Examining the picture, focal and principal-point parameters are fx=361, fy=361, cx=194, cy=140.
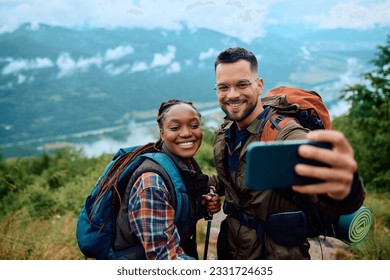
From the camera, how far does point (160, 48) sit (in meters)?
70.9

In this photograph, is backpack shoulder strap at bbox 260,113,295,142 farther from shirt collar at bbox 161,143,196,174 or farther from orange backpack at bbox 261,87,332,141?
shirt collar at bbox 161,143,196,174

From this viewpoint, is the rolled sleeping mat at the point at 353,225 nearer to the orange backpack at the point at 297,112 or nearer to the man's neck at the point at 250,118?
the orange backpack at the point at 297,112

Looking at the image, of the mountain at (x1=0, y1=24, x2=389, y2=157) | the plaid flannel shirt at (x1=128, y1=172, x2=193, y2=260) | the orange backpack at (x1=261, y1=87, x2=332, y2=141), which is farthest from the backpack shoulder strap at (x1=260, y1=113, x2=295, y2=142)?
the mountain at (x1=0, y1=24, x2=389, y2=157)

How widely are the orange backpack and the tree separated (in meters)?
4.66

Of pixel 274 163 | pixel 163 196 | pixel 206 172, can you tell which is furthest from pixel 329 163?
pixel 206 172

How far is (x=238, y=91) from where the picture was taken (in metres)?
1.95

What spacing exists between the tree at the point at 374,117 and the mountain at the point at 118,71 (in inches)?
1234

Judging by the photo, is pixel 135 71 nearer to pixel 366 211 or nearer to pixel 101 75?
pixel 101 75

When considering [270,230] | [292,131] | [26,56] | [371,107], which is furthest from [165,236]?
[26,56]

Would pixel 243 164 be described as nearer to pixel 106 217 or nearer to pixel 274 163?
pixel 106 217

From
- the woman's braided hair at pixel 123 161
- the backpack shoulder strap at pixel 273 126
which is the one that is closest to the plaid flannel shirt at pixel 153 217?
the woman's braided hair at pixel 123 161

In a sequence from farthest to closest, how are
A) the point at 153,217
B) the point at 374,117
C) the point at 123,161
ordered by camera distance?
the point at 374,117 < the point at 123,161 < the point at 153,217

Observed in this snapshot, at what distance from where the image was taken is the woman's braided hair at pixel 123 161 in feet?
5.77

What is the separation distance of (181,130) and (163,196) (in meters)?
0.38
